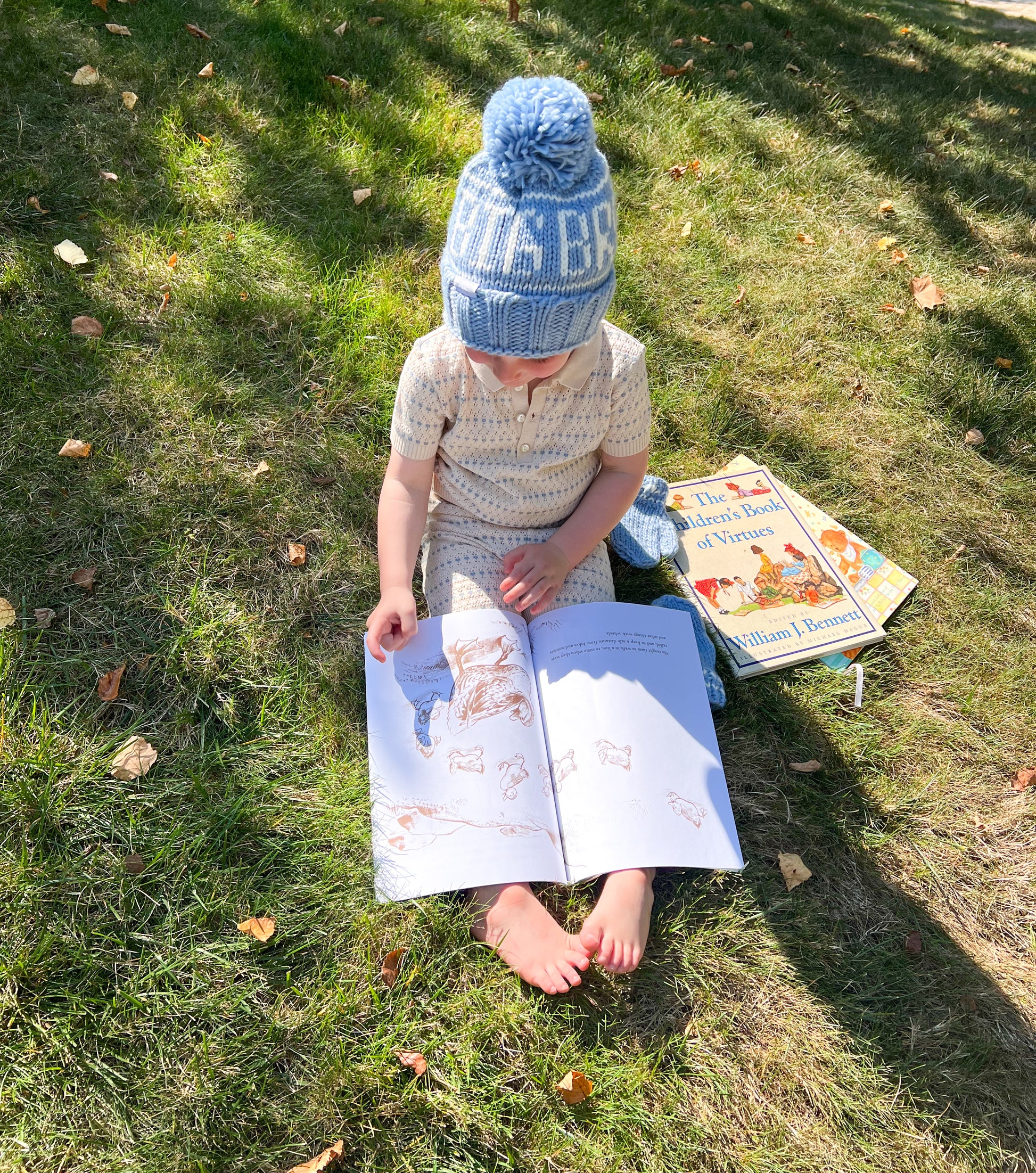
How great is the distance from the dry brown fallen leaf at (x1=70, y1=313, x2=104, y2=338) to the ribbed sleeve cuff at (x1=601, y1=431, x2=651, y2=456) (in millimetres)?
1455

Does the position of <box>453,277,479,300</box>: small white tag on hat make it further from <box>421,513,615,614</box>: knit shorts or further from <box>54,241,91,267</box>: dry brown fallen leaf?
<box>54,241,91,267</box>: dry brown fallen leaf

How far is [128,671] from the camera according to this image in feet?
5.91

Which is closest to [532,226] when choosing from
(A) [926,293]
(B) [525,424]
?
(B) [525,424]

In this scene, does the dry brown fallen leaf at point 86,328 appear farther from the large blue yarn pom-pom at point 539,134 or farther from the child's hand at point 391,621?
the large blue yarn pom-pom at point 539,134

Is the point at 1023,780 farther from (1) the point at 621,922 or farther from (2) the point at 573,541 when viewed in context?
(2) the point at 573,541

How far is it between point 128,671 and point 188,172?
5.64 feet

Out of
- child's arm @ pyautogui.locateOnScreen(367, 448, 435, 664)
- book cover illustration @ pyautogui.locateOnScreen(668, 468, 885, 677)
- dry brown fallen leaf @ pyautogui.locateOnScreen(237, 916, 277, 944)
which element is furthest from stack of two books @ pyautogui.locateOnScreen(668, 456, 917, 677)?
dry brown fallen leaf @ pyautogui.locateOnScreen(237, 916, 277, 944)

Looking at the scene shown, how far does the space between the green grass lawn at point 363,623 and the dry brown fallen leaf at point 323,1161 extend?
2 cm

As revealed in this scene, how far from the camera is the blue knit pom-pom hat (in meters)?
1.19

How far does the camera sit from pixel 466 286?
1310mm

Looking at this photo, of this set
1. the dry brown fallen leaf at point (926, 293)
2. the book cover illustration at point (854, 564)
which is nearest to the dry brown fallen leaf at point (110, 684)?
the book cover illustration at point (854, 564)

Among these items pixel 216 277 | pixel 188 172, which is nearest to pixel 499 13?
pixel 188 172

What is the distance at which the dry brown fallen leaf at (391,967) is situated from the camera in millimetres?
1535

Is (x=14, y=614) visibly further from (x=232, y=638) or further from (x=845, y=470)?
(x=845, y=470)
